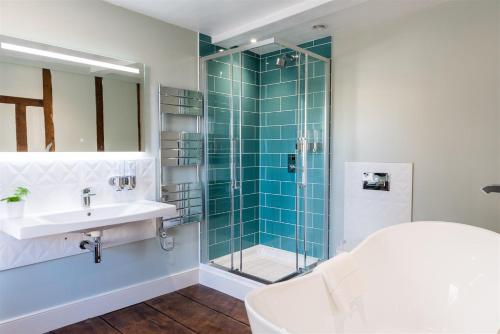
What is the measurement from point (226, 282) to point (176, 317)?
60cm

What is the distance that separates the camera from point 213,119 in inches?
133

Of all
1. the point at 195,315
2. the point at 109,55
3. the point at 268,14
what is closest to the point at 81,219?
the point at 195,315

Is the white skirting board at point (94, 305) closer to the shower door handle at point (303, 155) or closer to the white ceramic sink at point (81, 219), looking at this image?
the white ceramic sink at point (81, 219)

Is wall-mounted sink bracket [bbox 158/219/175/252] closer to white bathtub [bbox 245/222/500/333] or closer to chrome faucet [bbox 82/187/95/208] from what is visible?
chrome faucet [bbox 82/187/95/208]

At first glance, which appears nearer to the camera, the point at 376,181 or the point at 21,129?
the point at 21,129

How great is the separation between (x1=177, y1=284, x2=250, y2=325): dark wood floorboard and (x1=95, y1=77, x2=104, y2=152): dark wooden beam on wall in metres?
1.55

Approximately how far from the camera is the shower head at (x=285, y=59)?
3.27 metres

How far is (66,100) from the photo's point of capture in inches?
99.3

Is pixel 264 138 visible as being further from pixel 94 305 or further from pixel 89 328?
pixel 89 328

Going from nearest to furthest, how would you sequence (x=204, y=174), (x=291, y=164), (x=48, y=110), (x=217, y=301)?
(x=48, y=110) < (x=217, y=301) < (x=204, y=174) < (x=291, y=164)

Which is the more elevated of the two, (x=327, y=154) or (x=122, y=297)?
(x=327, y=154)

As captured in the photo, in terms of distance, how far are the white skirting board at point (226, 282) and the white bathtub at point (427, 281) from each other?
1.11 meters

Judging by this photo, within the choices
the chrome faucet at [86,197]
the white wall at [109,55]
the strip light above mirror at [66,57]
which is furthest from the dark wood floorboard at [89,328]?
the strip light above mirror at [66,57]

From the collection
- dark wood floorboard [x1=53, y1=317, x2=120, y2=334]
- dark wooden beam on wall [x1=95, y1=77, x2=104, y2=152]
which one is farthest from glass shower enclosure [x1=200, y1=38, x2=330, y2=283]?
dark wood floorboard [x1=53, y1=317, x2=120, y2=334]
